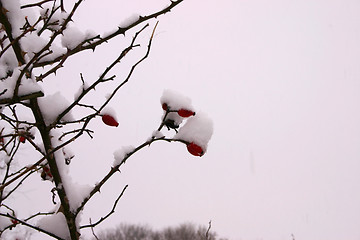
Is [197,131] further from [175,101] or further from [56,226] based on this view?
[56,226]

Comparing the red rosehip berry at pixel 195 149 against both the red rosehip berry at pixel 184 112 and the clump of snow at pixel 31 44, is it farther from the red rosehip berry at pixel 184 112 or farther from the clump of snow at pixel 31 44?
the clump of snow at pixel 31 44

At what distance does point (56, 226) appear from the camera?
1.18m

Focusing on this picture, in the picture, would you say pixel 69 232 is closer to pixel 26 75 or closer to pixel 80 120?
pixel 80 120

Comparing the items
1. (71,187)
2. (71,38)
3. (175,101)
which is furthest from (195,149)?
(71,38)

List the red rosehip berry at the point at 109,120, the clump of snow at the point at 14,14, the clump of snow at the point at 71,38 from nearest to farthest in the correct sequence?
the clump of snow at the point at 14,14 < the clump of snow at the point at 71,38 < the red rosehip berry at the point at 109,120

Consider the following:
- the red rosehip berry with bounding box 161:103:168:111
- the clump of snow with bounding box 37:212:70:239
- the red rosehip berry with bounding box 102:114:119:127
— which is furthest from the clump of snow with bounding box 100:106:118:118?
the clump of snow with bounding box 37:212:70:239

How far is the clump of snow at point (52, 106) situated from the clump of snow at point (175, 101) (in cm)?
38

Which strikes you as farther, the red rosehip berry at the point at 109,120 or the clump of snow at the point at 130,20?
the red rosehip berry at the point at 109,120

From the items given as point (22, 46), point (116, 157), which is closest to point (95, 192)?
point (116, 157)

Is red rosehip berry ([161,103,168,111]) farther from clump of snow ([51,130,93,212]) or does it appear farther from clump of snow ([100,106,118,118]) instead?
clump of snow ([51,130,93,212])

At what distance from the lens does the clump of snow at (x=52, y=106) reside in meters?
1.16

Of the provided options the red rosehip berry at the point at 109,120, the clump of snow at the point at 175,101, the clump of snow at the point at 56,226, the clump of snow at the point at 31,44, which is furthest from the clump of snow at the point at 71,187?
the clump of snow at the point at 175,101

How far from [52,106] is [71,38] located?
0.95ft

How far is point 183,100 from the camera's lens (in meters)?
1.35
